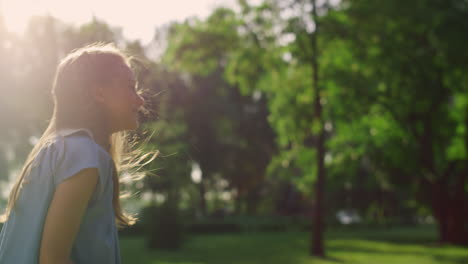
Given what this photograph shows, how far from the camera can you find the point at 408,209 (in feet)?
193

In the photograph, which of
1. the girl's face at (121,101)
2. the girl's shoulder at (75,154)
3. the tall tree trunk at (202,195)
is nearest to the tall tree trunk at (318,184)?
the girl's face at (121,101)

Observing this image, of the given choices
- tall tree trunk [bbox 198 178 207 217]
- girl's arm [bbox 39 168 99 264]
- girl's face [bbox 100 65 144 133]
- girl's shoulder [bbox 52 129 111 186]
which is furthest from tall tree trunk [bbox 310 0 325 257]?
tall tree trunk [bbox 198 178 207 217]

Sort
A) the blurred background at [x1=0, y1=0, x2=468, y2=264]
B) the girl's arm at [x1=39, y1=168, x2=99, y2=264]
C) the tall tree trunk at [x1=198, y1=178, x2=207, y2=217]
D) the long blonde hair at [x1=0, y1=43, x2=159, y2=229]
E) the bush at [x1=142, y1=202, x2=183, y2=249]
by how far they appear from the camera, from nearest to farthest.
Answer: the girl's arm at [x1=39, y1=168, x2=99, y2=264]
the long blonde hair at [x1=0, y1=43, x2=159, y2=229]
the blurred background at [x1=0, y1=0, x2=468, y2=264]
the bush at [x1=142, y1=202, x2=183, y2=249]
the tall tree trunk at [x1=198, y1=178, x2=207, y2=217]

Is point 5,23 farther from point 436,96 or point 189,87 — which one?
point 436,96

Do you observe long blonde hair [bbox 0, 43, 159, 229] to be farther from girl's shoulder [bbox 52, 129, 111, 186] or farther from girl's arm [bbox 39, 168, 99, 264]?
girl's arm [bbox 39, 168, 99, 264]

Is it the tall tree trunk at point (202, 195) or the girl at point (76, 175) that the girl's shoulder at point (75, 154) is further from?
the tall tree trunk at point (202, 195)

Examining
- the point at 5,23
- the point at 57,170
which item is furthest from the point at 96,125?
the point at 5,23

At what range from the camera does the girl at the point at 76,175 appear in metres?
1.97

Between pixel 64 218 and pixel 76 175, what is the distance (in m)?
0.15

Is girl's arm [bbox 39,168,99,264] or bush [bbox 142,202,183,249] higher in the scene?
girl's arm [bbox 39,168,99,264]

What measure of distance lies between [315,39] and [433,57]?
496 cm

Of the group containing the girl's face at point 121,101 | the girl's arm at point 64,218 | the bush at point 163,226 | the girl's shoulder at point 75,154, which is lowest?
the bush at point 163,226

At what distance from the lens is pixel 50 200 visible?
2.05m

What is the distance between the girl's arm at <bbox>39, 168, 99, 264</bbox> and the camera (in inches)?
76.9
